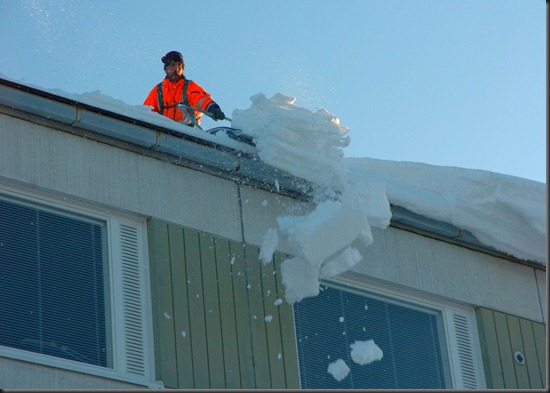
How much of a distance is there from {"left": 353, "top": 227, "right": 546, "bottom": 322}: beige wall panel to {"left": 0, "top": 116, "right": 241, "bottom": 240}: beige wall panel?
1.22 m

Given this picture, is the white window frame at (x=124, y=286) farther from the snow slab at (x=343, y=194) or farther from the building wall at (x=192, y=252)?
the snow slab at (x=343, y=194)

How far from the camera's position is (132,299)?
9.24 m

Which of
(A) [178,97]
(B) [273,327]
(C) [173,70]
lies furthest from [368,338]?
(C) [173,70]

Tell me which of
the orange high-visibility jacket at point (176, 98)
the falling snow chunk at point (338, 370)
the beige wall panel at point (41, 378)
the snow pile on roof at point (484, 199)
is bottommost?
the beige wall panel at point (41, 378)

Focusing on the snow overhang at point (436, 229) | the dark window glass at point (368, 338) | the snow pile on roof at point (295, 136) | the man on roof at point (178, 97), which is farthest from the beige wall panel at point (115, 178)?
the man on roof at point (178, 97)

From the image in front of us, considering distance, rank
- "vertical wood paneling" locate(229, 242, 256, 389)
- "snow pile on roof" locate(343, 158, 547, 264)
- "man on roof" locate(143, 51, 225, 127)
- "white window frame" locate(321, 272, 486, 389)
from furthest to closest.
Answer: "man on roof" locate(143, 51, 225, 127)
"snow pile on roof" locate(343, 158, 547, 264)
"white window frame" locate(321, 272, 486, 389)
"vertical wood paneling" locate(229, 242, 256, 389)

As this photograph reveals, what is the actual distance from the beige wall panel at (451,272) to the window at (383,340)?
17 centimetres

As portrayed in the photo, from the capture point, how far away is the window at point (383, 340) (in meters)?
9.91

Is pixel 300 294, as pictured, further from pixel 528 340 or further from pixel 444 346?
pixel 528 340

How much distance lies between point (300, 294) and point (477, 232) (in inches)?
74.2

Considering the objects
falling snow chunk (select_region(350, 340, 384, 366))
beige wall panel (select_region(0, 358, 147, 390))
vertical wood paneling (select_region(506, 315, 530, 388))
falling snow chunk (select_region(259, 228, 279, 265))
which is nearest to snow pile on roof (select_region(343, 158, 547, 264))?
vertical wood paneling (select_region(506, 315, 530, 388))

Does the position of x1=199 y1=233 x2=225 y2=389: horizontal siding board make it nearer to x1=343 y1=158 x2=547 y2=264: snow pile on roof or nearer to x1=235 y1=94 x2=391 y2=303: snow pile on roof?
x1=235 y1=94 x2=391 y2=303: snow pile on roof

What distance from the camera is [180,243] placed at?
9586 mm

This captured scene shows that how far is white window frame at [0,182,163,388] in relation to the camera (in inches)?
353
